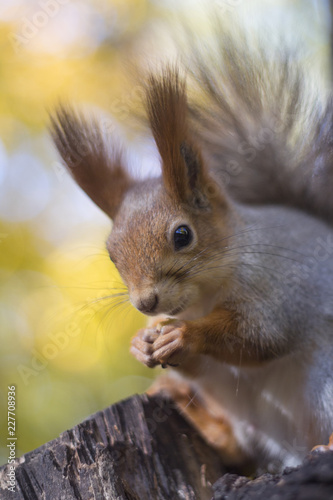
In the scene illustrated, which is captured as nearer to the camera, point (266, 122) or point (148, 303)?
point (148, 303)

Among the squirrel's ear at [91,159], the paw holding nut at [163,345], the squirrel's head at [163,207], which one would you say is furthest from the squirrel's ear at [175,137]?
the paw holding nut at [163,345]

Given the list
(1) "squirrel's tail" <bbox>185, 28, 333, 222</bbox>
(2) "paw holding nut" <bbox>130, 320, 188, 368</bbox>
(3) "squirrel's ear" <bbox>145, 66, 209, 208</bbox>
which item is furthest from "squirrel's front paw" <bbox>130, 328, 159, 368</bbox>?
(1) "squirrel's tail" <bbox>185, 28, 333, 222</bbox>

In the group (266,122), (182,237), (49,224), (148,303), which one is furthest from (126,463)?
(49,224)

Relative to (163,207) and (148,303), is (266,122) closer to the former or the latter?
(163,207)

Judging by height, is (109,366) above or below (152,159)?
below

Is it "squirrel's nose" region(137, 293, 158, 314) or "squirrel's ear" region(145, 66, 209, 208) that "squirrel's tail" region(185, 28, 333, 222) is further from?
"squirrel's nose" region(137, 293, 158, 314)

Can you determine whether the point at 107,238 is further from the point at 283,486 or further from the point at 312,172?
the point at 283,486

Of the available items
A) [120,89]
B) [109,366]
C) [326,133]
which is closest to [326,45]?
[326,133]
